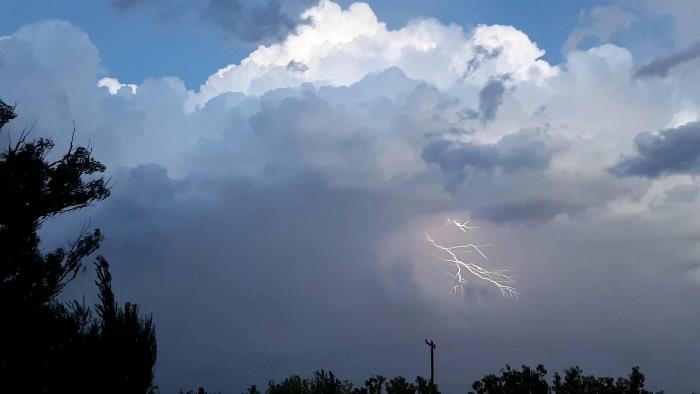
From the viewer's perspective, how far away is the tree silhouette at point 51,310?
14039 millimetres

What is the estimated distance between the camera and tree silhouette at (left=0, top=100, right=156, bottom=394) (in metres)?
14.0

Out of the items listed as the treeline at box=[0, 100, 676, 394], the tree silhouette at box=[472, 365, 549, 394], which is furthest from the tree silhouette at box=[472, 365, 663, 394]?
the treeline at box=[0, 100, 676, 394]

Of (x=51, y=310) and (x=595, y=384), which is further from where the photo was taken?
(x=595, y=384)

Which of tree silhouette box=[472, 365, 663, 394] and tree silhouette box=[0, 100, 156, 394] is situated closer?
tree silhouette box=[0, 100, 156, 394]

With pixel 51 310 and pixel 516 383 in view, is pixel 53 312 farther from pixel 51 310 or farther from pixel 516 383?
pixel 516 383

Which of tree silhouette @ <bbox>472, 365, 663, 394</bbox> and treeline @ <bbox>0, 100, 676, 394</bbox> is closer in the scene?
treeline @ <bbox>0, 100, 676, 394</bbox>

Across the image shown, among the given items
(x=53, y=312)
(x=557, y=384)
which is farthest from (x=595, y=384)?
(x=53, y=312)

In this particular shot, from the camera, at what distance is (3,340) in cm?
1762

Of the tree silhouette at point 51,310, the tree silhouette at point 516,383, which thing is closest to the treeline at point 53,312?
the tree silhouette at point 51,310

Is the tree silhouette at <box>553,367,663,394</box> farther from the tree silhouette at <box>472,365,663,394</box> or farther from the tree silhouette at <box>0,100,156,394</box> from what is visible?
the tree silhouette at <box>0,100,156,394</box>

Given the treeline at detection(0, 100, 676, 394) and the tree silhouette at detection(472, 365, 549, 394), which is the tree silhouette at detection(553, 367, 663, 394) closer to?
the tree silhouette at detection(472, 365, 549, 394)

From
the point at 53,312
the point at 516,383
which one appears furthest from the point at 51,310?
the point at 516,383

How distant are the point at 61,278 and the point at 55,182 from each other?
3209 mm

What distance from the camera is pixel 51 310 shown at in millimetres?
18375
